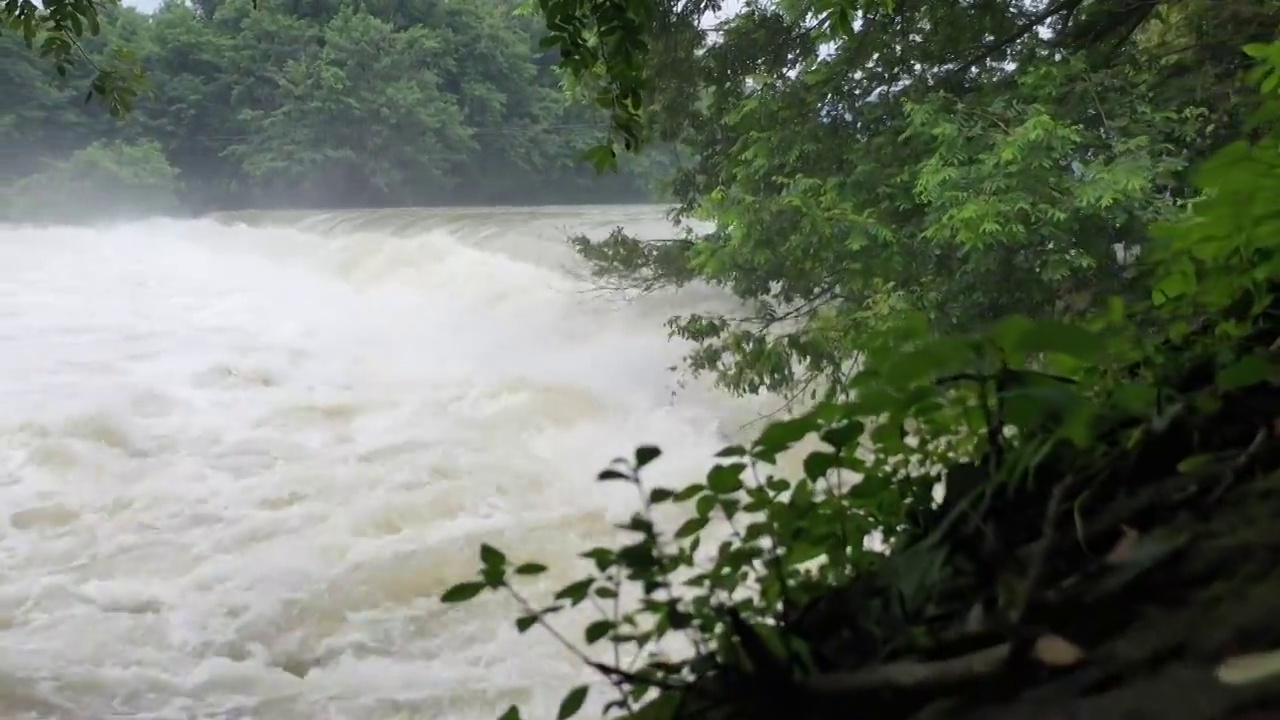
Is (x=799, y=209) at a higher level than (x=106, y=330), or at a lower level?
higher

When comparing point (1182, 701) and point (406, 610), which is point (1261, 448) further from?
point (406, 610)

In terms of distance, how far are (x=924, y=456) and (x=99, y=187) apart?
1541cm

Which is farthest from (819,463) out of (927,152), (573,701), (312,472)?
(312,472)

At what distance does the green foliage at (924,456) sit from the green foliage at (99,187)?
15.2 meters

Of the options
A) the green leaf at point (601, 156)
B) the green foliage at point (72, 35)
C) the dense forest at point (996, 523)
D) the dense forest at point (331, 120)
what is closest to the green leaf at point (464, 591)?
the dense forest at point (996, 523)

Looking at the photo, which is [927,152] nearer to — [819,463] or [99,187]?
[819,463]

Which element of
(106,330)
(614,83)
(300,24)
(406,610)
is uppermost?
(300,24)

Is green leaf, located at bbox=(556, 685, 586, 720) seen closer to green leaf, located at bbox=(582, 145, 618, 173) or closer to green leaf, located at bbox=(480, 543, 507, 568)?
green leaf, located at bbox=(480, 543, 507, 568)

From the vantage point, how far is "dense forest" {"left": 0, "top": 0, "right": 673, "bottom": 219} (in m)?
14.4

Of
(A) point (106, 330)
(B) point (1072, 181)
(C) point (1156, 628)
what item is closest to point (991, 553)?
(C) point (1156, 628)

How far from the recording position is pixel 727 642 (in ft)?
2.04

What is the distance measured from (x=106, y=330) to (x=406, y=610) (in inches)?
211

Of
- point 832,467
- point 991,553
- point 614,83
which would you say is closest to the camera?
point 991,553

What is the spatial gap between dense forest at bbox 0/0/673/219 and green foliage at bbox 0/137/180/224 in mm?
22
